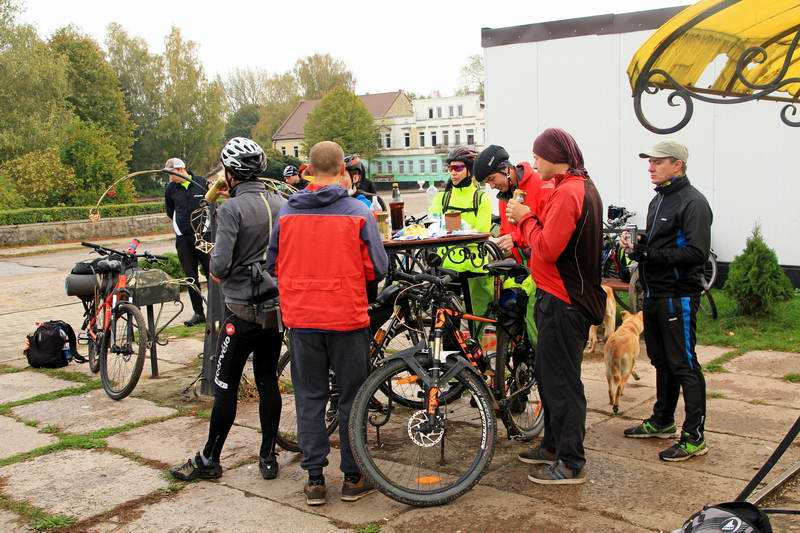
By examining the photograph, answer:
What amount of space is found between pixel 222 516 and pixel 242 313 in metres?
1.15

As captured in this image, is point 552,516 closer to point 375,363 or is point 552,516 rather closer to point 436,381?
point 436,381

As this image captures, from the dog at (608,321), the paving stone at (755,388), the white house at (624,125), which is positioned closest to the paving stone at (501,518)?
the paving stone at (755,388)

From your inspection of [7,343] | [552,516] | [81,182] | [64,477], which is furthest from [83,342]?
[81,182]

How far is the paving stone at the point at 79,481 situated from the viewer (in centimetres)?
449

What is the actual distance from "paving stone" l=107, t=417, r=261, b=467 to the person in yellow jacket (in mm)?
1937

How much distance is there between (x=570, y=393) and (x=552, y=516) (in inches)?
28.9

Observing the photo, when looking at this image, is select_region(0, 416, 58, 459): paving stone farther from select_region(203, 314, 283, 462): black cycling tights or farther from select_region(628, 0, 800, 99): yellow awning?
select_region(628, 0, 800, 99): yellow awning

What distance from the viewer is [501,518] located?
161 inches

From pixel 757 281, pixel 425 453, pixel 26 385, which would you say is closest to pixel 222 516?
pixel 425 453

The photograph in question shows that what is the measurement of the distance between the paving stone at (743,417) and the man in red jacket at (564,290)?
1.47 m

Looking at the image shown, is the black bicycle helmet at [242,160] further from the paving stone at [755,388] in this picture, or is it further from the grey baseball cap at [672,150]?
the paving stone at [755,388]

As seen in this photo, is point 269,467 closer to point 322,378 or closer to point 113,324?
point 322,378

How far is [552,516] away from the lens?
13.4 feet

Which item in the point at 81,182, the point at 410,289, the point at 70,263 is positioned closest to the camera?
the point at 410,289
